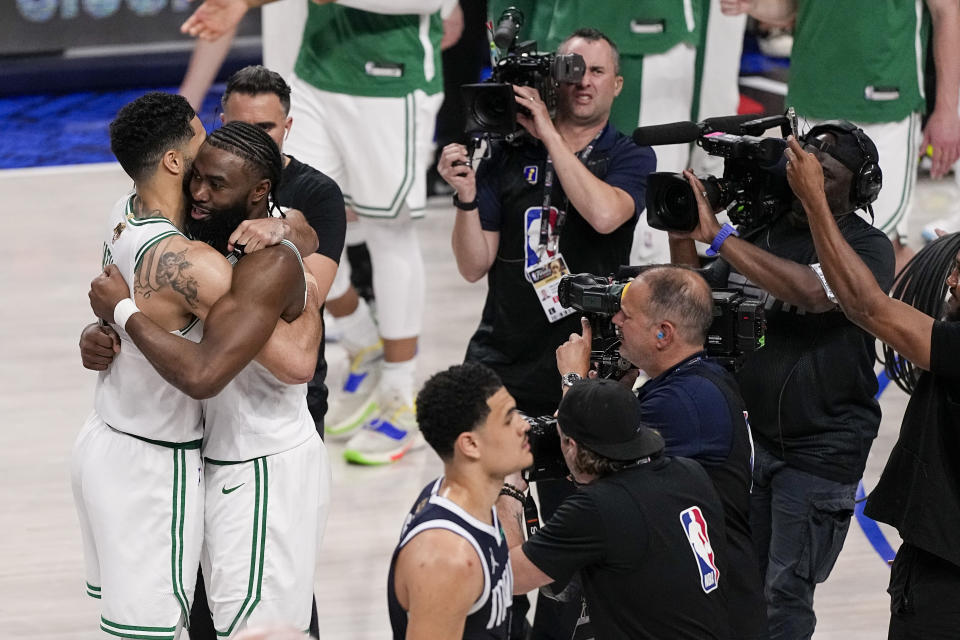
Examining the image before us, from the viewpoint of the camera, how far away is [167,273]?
2.80m

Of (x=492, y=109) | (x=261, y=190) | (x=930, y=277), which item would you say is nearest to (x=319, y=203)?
(x=492, y=109)

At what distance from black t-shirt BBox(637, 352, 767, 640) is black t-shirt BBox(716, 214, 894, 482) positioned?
1.64ft

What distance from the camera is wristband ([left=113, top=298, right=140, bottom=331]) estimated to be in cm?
279

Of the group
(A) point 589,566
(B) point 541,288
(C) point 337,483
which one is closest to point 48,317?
(C) point 337,483

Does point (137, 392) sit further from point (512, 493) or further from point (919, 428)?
point (919, 428)

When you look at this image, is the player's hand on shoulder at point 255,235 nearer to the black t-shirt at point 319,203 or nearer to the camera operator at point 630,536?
the camera operator at point 630,536

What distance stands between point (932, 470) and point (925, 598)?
12.4 inches

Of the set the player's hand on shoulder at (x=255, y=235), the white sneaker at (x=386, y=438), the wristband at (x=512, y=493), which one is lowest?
the white sneaker at (x=386, y=438)

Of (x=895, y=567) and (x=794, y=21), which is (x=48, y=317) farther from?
(x=895, y=567)

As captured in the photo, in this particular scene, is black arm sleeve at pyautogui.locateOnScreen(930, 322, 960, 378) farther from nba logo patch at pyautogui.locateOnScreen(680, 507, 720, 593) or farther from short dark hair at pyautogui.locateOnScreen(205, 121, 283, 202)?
short dark hair at pyautogui.locateOnScreen(205, 121, 283, 202)

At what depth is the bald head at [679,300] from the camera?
3199mm

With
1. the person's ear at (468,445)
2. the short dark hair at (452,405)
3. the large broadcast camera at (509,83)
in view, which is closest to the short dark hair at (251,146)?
the short dark hair at (452,405)

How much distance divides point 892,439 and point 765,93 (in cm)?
484

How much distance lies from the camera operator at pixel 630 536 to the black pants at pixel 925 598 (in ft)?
2.10
